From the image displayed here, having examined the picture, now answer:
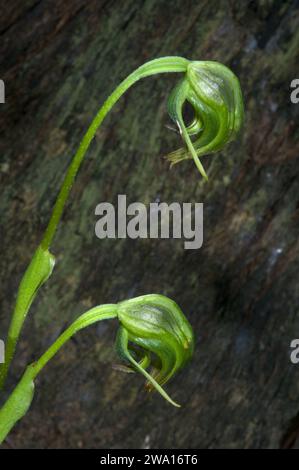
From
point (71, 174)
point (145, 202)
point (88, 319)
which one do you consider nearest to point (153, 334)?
point (88, 319)

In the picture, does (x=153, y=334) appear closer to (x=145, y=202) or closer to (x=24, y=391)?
(x=24, y=391)

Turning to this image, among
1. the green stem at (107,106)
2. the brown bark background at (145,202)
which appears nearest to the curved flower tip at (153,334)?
the green stem at (107,106)

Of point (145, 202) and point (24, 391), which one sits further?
point (145, 202)

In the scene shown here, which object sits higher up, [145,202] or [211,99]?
[211,99]

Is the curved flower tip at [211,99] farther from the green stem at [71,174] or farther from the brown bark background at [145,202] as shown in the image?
the brown bark background at [145,202]

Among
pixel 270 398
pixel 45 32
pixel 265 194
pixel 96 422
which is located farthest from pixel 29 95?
pixel 270 398

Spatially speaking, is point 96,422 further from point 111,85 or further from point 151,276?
point 111,85

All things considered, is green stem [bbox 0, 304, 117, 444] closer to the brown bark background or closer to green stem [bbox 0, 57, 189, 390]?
green stem [bbox 0, 57, 189, 390]

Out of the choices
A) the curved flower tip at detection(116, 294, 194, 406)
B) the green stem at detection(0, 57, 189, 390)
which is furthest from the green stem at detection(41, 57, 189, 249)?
the curved flower tip at detection(116, 294, 194, 406)
